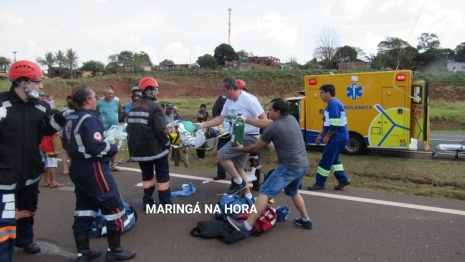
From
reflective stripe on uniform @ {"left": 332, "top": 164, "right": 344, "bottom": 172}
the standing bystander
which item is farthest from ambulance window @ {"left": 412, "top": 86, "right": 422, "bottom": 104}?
the standing bystander

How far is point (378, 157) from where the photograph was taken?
10.1 metres

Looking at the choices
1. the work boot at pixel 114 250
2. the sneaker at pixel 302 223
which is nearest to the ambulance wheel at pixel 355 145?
the sneaker at pixel 302 223

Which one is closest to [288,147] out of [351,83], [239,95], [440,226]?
[239,95]

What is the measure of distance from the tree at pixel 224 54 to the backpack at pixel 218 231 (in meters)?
62.6

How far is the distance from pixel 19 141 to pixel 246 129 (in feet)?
10.1

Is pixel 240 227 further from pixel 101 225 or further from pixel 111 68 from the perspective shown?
pixel 111 68

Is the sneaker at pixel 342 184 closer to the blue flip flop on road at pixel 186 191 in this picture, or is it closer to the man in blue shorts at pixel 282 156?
the man in blue shorts at pixel 282 156

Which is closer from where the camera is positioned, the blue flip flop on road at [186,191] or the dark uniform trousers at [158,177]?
the dark uniform trousers at [158,177]

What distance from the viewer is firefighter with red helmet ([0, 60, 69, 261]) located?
321 cm

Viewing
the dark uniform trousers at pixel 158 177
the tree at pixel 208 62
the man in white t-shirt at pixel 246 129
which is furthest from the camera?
the tree at pixel 208 62

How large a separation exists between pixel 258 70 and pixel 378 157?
138 feet

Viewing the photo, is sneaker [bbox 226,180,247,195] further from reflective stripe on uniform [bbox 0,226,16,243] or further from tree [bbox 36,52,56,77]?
tree [bbox 36,52,56,77]

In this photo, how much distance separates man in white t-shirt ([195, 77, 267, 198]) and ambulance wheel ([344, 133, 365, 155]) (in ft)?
19.5

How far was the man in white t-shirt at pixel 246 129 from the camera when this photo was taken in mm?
5141
